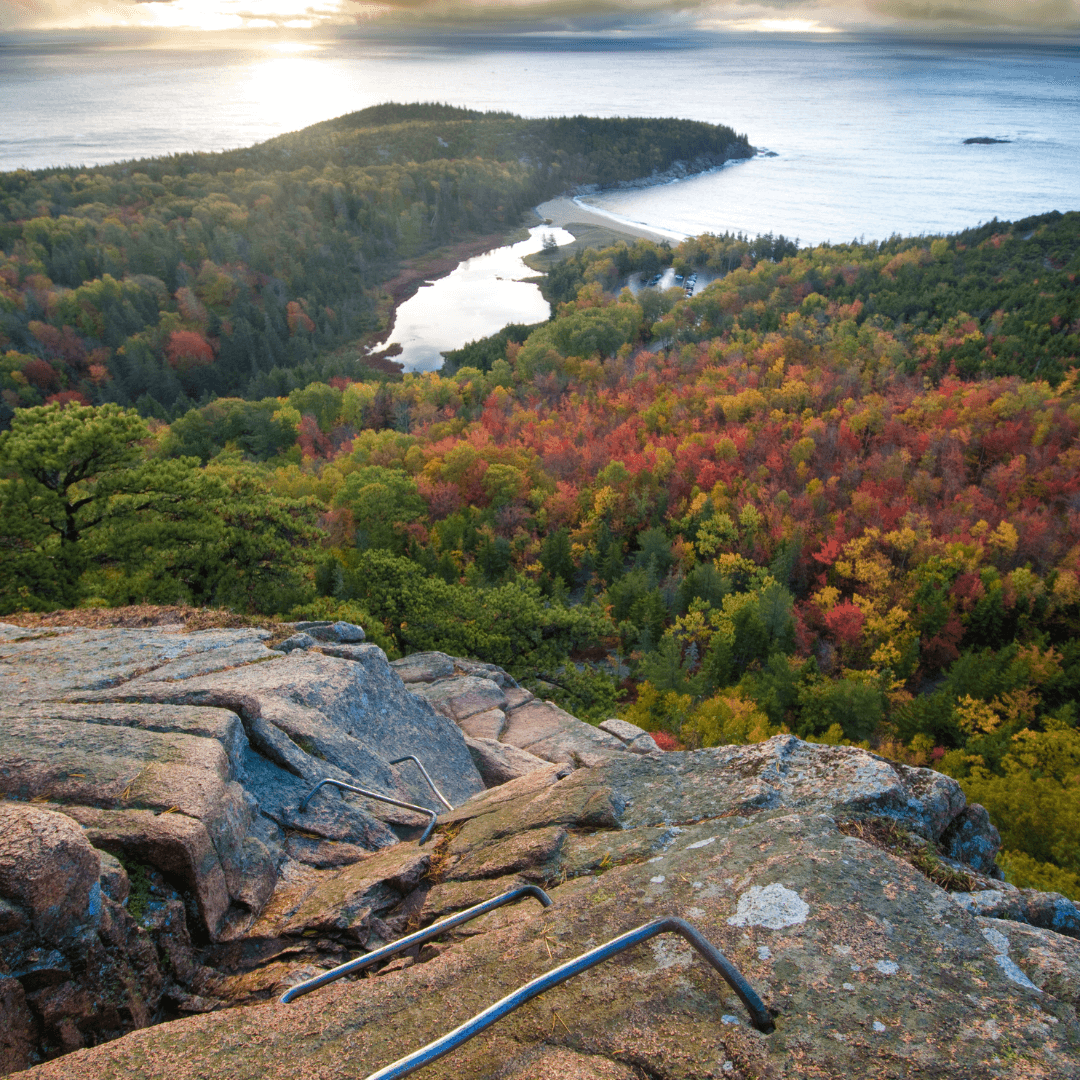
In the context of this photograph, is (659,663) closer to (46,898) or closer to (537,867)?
(537,867)

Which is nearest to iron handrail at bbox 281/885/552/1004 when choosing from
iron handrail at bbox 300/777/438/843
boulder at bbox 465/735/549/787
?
iron handrail at bbox 300/777/438/843

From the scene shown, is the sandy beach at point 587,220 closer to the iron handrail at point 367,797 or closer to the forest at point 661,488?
the forest at point 661,488

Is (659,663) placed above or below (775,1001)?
below

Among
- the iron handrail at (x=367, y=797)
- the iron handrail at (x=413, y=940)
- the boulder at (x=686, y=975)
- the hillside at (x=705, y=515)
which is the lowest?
the hillside at (x=705, y=515)

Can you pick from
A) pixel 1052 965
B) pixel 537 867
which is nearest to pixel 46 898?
pixel 537 867

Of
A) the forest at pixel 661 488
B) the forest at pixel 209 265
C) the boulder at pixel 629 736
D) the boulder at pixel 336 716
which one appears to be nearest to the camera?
the boulder at pixel 336 716

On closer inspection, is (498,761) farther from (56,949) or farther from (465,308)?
(465,308)

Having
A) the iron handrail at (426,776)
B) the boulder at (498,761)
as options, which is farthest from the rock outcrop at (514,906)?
the boulder at (498,761)
